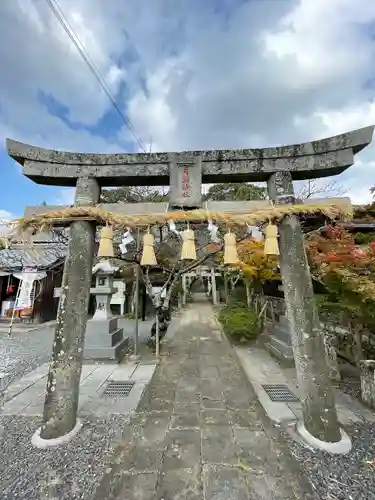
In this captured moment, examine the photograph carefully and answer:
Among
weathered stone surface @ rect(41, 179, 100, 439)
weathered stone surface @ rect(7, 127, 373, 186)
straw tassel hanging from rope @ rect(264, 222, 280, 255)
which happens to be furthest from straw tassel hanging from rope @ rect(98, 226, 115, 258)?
straw tassel hanging from rope @ rect(264, 222, 280, 255)

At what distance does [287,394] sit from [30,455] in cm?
449

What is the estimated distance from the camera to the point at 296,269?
3766 millimetres

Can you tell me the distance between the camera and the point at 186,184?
4086mm

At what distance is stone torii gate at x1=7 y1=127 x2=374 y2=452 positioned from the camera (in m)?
3.50

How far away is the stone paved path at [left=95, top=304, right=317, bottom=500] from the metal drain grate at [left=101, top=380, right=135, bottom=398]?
1.52 ft

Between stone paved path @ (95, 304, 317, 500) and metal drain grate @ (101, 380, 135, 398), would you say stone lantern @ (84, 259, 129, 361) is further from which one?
stone paved path @ (95, 304, 317, 500)

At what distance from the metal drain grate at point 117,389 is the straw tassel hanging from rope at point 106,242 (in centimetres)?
317

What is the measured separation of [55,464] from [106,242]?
9.43 feet

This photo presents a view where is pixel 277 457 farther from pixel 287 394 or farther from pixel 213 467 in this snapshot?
pixel 287 394

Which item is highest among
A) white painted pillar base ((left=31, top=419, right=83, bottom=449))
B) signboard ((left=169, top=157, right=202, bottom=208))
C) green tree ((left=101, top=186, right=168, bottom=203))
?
green tree ((left=101, top=186, right=168, bottom=203))

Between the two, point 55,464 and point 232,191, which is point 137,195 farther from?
point 55,464

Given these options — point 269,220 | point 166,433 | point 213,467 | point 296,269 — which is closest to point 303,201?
point 269,220

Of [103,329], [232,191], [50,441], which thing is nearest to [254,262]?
[103,329]

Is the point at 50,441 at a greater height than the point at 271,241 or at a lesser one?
lesser
